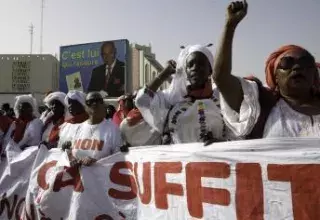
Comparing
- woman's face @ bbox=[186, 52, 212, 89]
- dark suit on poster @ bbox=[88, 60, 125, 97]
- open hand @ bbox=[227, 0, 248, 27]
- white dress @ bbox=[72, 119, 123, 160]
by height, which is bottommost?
white dress @ bbox=[72, 119, 123, 160]

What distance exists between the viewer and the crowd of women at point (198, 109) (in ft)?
7.36

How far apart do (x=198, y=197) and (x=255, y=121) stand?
0.76 m

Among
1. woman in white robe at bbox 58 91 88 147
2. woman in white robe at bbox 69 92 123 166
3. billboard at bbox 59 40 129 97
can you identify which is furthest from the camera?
billboard at bbox 59 40 129 97

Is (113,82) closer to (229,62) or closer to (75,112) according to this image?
(75,112)

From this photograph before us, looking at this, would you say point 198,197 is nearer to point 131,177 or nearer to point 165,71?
point 131,177

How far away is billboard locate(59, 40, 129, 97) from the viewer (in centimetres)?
2761

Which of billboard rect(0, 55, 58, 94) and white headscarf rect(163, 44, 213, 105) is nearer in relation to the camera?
white headscarf rect(163, 44, 213, 105)

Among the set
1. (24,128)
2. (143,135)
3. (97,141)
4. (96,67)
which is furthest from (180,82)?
(96,67)

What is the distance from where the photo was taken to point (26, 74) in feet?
137

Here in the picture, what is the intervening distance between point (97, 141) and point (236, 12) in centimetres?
218

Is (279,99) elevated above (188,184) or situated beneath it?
elevated above

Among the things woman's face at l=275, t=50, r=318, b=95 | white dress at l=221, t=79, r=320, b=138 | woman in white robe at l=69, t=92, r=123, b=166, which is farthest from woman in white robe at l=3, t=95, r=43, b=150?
woman's face at l=275, t=50, r=318, b=95

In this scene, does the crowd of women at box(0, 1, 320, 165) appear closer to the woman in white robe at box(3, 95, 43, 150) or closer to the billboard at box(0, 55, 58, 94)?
the woman in white robe at box(3, 95, 43, 150)

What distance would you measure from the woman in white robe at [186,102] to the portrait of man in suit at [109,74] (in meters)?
24.0
